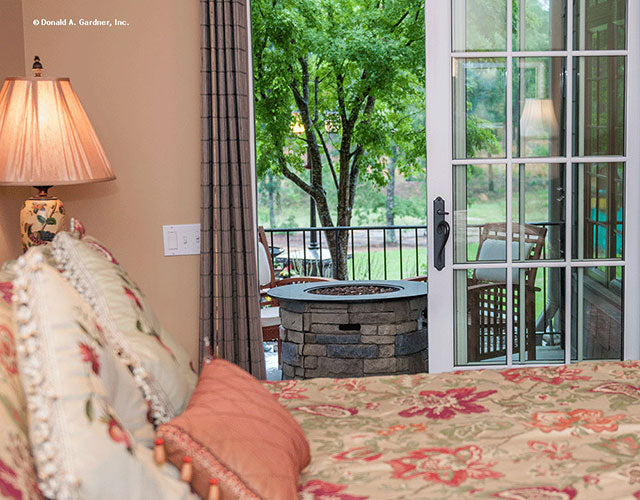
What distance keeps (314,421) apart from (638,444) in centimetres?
77

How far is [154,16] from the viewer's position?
3.38m

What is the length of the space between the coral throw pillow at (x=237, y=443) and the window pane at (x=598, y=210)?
7.57ft

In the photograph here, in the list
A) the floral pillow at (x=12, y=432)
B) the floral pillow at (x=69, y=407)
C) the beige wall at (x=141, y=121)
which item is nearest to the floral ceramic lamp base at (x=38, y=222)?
the beige wall at (x=141, y=121)

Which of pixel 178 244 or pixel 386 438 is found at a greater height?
pixel 178 244

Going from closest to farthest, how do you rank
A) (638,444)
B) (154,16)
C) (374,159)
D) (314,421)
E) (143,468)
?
(143,468) < (638,444) < (314,421) < (154,16) < (374,159)

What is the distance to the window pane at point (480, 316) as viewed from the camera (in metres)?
3.63

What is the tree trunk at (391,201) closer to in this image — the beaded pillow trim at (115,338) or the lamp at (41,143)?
the lamp at (41,143)

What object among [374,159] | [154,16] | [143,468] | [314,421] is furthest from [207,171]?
[374,159]

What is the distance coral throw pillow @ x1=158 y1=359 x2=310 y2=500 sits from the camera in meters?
1.38

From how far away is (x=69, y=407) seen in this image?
1183 mm

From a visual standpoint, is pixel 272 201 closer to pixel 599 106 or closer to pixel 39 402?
pixel 599 106

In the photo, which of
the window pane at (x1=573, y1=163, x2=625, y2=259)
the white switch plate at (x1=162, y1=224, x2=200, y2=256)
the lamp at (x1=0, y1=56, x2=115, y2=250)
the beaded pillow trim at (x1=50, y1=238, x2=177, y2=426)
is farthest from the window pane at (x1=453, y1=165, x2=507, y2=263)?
the beaded pillow trim at (x1=50, y1=238, x2=177, y2=426)

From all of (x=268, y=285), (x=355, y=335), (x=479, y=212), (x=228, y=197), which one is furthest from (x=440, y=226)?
(x=268, y=285)

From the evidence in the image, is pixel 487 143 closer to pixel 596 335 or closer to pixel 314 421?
pixel 596 335
